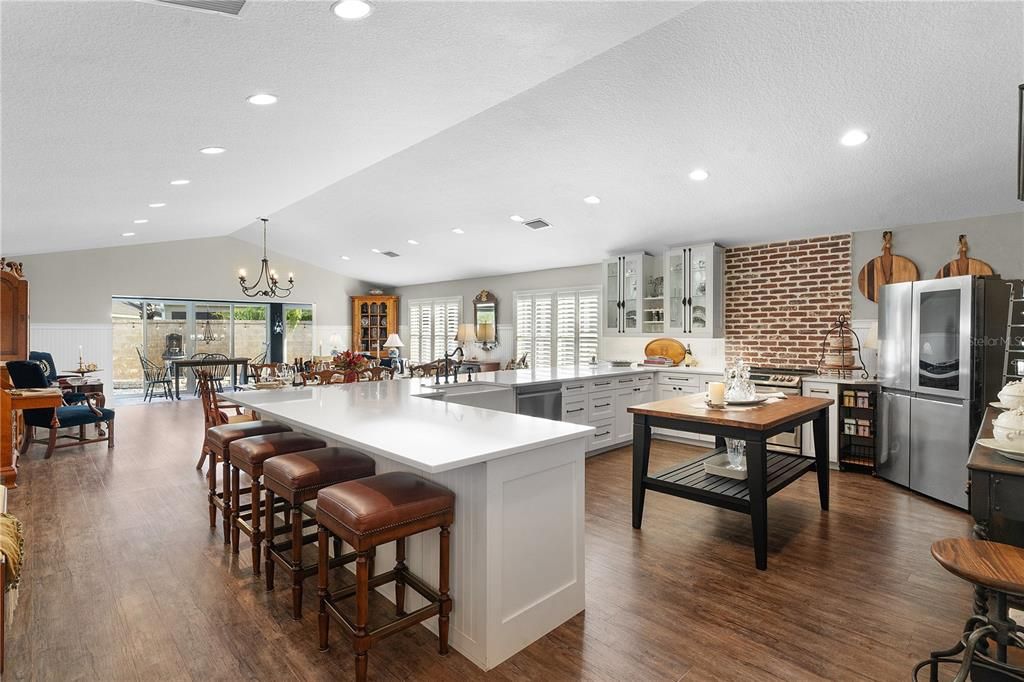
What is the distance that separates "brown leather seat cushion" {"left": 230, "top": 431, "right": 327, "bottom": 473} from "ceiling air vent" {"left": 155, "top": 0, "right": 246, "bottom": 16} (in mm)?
2041

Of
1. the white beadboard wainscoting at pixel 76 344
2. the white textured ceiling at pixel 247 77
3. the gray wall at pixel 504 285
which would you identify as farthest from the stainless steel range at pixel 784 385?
the white beadboard wainscoting at pixel 76 344

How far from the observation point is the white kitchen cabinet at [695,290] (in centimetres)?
591

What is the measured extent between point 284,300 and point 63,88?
8681mm

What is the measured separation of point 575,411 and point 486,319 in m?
4.51

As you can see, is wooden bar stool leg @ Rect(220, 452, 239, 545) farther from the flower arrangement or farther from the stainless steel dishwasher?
the stainless steel dishwasher

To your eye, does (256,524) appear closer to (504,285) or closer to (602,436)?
(602,436)

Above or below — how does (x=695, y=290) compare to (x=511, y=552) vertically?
above

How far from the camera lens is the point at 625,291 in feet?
22.0

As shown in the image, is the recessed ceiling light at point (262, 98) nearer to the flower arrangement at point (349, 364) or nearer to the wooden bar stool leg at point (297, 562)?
the wooden bar stool leg at point (297, 562)

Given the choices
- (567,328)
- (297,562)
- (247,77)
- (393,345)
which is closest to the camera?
(297,562)

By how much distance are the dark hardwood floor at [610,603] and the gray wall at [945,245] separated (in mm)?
2184

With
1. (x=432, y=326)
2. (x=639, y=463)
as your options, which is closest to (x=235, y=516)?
(x=639, y=463)

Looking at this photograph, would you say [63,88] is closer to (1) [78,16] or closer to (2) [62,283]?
(1) [78,16]

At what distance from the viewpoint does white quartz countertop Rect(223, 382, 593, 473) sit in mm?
1925
